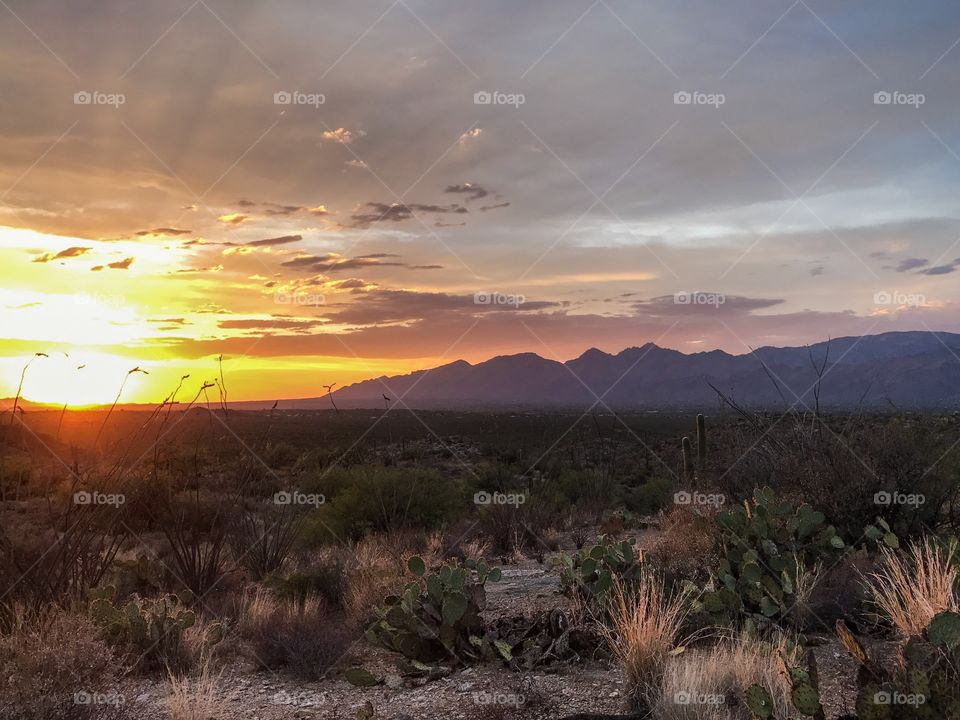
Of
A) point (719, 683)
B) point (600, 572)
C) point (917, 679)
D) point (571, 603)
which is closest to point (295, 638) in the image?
point (571, 603)

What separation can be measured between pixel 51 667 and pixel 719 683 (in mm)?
4985

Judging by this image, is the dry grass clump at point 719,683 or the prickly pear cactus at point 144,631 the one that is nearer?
the dry grass clump at point 719,683

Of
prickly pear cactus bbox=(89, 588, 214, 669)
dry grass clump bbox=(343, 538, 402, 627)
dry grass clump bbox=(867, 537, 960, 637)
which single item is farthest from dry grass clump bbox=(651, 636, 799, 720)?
prickly pear cactus bbox=(89, 588, 214, 669)

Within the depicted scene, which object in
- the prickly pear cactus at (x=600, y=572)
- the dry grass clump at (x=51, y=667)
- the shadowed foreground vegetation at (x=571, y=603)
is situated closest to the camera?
the dry grass clump at (x=51, y=667)

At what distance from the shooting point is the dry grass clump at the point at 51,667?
216 inches

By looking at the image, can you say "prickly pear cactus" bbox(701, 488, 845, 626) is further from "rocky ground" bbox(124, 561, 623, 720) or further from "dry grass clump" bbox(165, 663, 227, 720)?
"dry grass clump" bbox(165, 663, 227, 720)

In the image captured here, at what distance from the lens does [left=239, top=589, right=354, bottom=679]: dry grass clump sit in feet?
23.3

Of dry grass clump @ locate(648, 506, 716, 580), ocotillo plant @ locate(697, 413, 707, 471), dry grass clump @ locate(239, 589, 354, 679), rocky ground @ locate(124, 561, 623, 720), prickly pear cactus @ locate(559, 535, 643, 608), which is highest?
ocotillo plant @ locate(697, 413, 707, 471)

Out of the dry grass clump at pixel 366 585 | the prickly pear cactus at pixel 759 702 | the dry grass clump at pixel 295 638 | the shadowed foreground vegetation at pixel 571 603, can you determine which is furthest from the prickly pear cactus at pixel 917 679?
the dry grass clump at pixel 366 585

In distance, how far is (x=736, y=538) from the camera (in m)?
8.37

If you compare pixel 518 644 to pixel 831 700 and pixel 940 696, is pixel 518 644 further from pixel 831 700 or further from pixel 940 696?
pixel 940 696

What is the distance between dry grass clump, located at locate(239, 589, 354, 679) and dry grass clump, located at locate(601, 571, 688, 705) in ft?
8.47

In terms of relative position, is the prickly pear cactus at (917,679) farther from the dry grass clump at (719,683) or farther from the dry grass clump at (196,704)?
the dry grass clump at (196,704)

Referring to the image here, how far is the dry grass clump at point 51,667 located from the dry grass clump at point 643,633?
410cm
